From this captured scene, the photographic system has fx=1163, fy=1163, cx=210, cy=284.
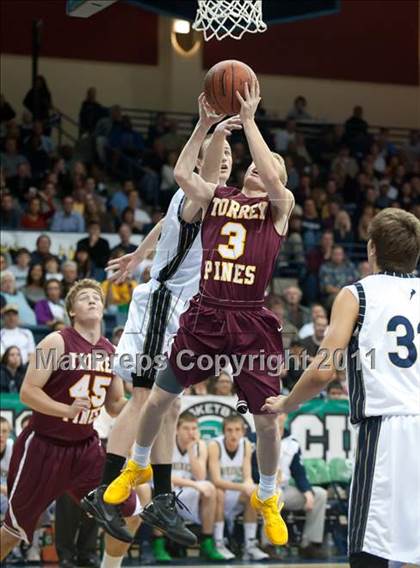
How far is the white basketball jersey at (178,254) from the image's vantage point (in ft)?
25.1

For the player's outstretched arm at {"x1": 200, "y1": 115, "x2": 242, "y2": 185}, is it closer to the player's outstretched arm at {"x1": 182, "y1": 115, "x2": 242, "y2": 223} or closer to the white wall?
the player's outstretched arm at {"x1": 182, "y1": 115, "x2": 242, "y2": 223}

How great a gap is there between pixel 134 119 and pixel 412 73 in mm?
6278

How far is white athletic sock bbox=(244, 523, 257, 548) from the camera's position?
12.3 metres

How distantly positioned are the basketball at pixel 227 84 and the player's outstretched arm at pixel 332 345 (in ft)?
5.36

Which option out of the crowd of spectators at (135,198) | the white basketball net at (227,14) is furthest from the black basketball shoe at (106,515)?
the crowd of spectators at (135,198)

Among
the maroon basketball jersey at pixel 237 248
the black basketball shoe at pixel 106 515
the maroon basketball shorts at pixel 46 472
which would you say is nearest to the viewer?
the maroon basketball jersey at pixel 237 248

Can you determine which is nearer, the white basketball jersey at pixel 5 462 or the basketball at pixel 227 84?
the basketball at pixel 227 84

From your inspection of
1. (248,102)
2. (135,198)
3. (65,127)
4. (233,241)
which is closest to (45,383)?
(233,241)

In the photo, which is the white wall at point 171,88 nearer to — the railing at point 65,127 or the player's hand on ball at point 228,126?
the railing at point 65,127

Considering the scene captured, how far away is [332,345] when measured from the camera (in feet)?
18.8

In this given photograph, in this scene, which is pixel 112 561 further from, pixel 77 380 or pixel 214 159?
pixel 214 159

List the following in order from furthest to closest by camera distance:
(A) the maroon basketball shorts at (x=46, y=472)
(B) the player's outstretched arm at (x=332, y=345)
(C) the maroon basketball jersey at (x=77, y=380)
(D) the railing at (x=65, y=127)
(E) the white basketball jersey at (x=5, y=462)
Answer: (D) the railing at (x=65, y=127), (E) the white basketball jersey at (x=5, y=462), (A) the maroon basketball shorts at (x=46, y=472), (C) the maroon basketball jersey at (x=77, y=380), (B) the player's outstretched arm at (x=332, y=345)

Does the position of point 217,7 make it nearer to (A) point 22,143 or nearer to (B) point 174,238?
(B) point 174,238

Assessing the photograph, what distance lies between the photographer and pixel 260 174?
6.91 metres
